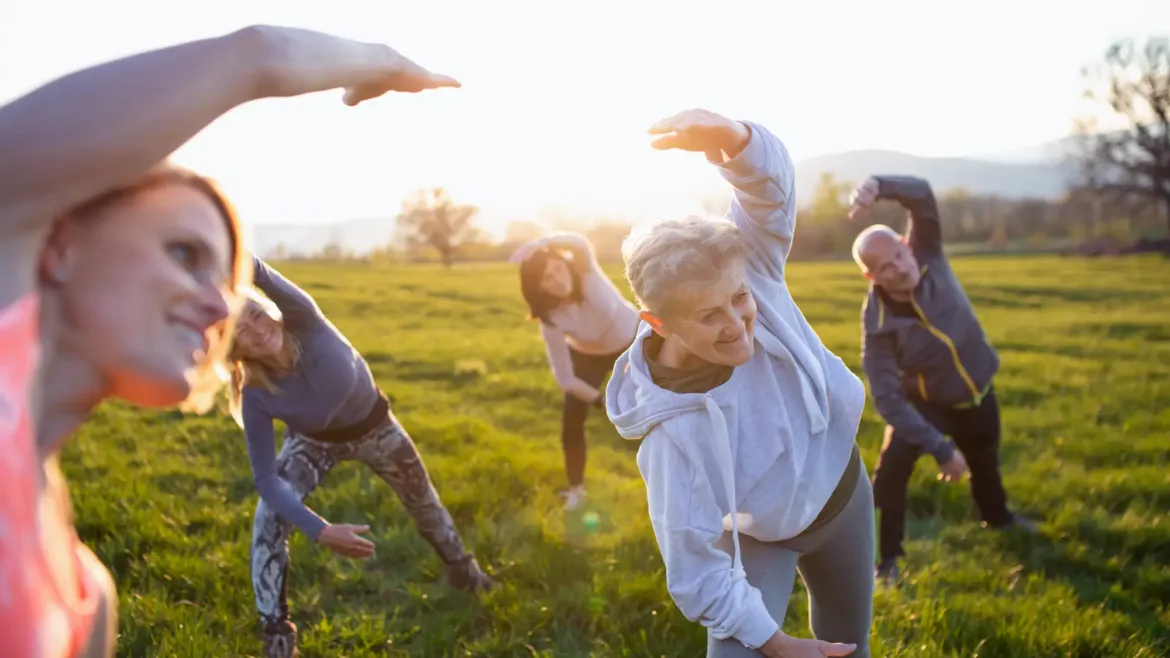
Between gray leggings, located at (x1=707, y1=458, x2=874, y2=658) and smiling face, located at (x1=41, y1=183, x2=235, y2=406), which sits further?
gray leggings, located at (x1=707, y1=458, x2=874, y2=658)

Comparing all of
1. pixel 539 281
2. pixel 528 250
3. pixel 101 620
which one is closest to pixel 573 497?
pixel 539 281

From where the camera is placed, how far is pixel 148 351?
0.97 metres

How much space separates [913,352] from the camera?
5.14m

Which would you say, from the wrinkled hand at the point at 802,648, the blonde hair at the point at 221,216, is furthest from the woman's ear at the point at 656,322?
the blonde hair at the point at 221,216

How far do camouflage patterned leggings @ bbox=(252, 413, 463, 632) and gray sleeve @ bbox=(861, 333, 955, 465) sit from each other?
8.69 ft

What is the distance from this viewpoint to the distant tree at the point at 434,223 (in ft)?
218

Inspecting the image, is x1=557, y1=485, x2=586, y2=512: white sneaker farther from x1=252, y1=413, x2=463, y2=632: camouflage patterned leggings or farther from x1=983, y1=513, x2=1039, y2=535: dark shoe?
x1=983, y1=513, x2=1039, y2=535: dark shoe

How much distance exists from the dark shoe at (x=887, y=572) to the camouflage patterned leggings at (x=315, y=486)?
8.10 feet

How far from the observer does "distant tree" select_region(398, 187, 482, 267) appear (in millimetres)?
66500

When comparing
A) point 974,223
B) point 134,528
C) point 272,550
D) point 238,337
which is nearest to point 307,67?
point 238,337

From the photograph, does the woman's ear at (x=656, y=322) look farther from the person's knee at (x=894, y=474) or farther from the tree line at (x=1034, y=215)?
the tree line at (x=1034, y=215)

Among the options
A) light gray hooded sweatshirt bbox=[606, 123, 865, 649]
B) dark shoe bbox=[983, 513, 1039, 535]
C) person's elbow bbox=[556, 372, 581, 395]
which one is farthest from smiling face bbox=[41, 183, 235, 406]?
dark shoe bbox=[983, 513, 1039, 535]

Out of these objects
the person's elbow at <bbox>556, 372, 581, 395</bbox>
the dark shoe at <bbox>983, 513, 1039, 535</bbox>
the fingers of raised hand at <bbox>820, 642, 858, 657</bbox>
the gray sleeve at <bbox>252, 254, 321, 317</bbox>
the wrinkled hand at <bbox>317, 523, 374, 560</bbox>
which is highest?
the gray sleeve at <bbox>252, 254, 321, 317</bbox>

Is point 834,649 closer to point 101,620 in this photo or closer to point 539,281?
point 101,620
